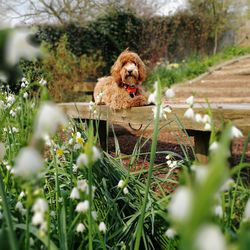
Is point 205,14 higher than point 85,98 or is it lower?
higher

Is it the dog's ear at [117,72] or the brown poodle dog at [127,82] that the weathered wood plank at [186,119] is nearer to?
the brown poodle dog at [127,82]

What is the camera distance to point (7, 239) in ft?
2.24

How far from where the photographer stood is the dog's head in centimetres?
300

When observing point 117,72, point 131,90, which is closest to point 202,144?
point 131,90

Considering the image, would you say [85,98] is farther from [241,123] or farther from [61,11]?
[61,11]

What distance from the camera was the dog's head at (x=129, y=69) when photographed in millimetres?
2998

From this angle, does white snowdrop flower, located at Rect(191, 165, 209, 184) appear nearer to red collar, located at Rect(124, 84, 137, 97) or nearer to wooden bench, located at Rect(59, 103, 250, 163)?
wooden bench, located at Rect(59, 103, 250, 163)

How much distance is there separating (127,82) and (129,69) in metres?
0.12

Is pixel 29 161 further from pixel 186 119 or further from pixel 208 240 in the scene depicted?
pixel 186 119

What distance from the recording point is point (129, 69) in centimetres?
299

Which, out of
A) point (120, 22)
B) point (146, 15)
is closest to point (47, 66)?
point (120, 22)

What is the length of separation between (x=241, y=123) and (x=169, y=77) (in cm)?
784

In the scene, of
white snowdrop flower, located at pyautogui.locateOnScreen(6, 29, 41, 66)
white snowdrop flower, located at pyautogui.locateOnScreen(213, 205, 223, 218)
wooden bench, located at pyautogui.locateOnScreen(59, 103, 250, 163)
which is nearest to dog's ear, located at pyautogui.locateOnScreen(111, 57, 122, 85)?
wooden bench, located at pyautogui.locateOnScreen(59, 103, 250, 163)

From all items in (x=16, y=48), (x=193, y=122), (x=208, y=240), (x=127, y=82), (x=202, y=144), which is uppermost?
(x=16, y=48)
